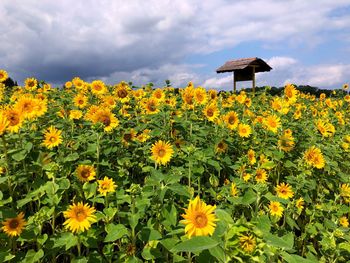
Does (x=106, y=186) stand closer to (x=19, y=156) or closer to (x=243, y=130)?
(x=19, y=156)

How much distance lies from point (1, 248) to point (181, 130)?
2.43 meters

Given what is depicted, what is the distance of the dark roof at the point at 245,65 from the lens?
61.0ft

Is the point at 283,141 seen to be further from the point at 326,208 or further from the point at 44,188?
the point at 44,188

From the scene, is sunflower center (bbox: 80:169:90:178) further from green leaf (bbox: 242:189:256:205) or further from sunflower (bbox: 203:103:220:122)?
sunflower (bbox: 203:103:220:122)

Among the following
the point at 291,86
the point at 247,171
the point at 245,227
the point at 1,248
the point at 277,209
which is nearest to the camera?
the point at 245,227

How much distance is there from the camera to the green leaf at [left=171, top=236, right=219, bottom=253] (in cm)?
126

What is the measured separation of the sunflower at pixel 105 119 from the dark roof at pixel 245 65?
15.3 m

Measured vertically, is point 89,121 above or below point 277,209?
above

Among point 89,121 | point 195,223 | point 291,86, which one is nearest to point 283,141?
point 291,86

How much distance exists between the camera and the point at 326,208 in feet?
12.7

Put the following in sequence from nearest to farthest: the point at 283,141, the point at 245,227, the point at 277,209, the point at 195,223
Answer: the point at 245,227
the point at 195,223
the point at 277,209
the point at 283,141

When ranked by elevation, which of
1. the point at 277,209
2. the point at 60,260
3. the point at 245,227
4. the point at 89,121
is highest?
the point at 89,121

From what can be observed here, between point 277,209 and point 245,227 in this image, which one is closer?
point 245,227

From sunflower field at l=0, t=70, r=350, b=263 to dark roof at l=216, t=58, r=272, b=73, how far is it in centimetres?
1284
